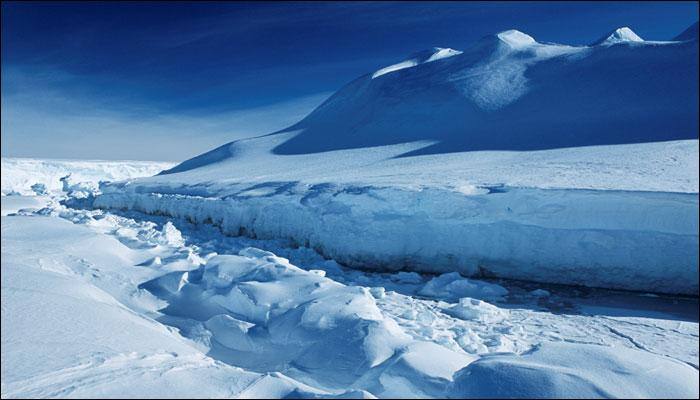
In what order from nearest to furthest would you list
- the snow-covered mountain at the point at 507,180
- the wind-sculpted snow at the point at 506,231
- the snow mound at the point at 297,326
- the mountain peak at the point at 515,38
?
the snow mound at the point at 297,326 < the wind-sculpted snow at the point at 506,231 < the snow-covered mountain at the point at 507,180 < the mountain peak at the point at 515,38

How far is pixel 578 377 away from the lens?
217cm

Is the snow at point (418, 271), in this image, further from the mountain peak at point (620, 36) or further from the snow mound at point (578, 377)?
the mountain peak at point (620, 36)

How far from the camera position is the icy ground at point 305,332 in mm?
2156

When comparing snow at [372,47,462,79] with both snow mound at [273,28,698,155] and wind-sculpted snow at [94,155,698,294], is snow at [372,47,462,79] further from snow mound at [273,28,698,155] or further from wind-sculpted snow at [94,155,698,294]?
wind-sculpted snow at [94,155,698,294]

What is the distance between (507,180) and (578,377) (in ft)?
12.3

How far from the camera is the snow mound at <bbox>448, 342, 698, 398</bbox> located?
2.05m

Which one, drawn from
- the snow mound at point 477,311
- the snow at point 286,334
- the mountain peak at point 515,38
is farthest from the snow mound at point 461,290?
the mountain peak at point 515,38

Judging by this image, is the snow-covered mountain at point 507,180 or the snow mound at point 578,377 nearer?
the snow mound at point 578,377

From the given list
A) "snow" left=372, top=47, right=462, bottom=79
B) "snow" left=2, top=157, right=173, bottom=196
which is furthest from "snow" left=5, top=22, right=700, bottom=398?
"snow" left=2, top=157, right=173, bottom=196

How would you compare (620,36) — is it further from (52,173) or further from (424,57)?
(52,173)

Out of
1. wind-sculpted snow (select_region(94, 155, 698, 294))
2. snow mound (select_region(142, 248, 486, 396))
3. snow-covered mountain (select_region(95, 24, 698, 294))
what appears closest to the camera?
snow mound (select_region(142, 248, 486, 396))

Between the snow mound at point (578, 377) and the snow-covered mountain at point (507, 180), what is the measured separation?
2332mm

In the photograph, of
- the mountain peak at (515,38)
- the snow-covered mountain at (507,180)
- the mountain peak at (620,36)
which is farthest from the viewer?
the mountain peak at (620,36)

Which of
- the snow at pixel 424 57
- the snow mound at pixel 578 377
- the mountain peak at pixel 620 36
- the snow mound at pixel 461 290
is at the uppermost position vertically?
the snow at pixel 424 57
